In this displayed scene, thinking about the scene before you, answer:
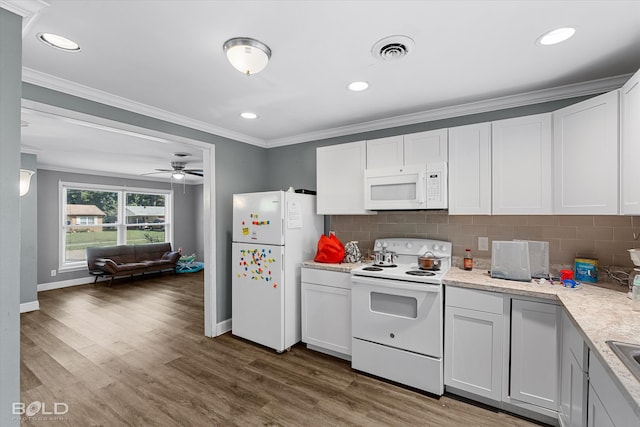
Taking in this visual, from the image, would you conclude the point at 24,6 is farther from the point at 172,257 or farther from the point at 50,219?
the point at 172,257

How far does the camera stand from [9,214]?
4.47ft

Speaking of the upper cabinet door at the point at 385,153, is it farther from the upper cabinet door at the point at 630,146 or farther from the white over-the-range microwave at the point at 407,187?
the upper cabinet door at the point at 630,146

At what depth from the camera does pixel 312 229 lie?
3.46m

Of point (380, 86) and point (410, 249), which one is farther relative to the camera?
point (410, 249)

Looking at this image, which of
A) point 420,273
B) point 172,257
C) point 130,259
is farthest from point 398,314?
point 130,259

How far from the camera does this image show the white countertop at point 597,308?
1.06m

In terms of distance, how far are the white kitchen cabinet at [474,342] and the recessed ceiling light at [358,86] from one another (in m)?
1.71

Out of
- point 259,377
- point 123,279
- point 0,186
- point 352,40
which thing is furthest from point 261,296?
point 123,279

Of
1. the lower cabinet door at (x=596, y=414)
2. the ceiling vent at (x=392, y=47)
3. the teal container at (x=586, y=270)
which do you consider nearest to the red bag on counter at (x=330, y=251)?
the ceiling vent at (x=392, y=47)

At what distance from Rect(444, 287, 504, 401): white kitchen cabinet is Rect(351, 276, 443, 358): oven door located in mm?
92

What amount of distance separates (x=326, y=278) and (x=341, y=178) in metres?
1.06

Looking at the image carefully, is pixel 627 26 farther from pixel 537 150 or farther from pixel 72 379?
pixel 72 379

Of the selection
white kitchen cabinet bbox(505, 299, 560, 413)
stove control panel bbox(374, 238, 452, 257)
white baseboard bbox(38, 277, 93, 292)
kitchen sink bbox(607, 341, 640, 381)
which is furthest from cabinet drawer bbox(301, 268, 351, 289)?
white baseboard bbox(38, 277, 93, 292)

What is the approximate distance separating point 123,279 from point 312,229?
18.4 feet
